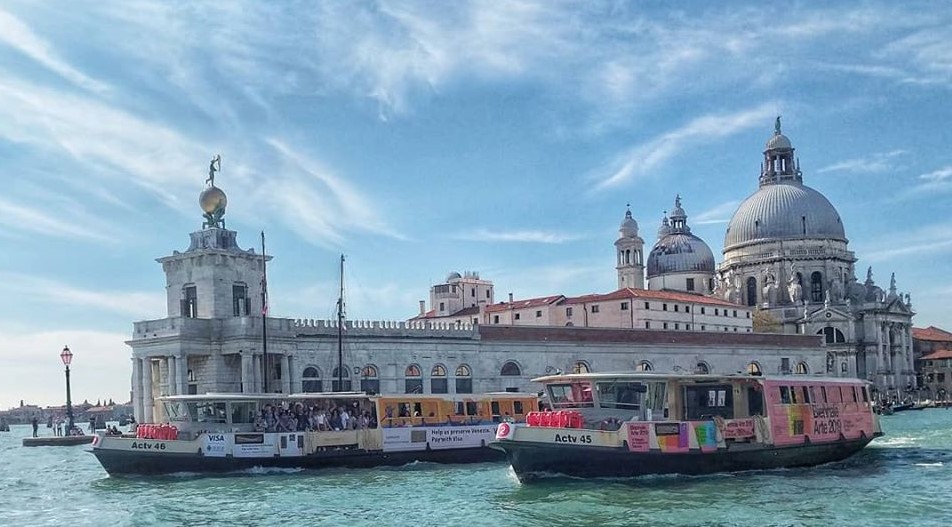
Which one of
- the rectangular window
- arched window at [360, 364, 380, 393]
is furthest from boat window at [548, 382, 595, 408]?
the rectangular window

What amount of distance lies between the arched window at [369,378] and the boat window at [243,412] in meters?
15.9

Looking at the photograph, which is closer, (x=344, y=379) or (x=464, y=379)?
(x=344, y=379)

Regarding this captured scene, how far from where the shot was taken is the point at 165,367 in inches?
1998

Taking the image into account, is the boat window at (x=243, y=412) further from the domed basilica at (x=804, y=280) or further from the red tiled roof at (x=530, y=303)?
the domed basilica at (x=804, y=280)

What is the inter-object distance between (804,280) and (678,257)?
1122 cm

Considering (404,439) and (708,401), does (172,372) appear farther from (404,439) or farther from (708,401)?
(708,401)

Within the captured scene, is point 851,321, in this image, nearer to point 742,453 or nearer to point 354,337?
point 354,337

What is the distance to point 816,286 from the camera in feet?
339

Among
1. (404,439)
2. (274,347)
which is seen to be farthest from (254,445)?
(274,347)

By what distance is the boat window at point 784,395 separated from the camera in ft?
112

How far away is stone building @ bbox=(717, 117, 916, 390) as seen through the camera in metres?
100

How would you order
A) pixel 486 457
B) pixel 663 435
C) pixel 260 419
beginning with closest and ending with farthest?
pixel 663 435
pixel 260 419
pixel 486 457

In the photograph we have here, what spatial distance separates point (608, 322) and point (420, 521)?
5221cm

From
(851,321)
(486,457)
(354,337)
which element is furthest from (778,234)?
(486,457)
